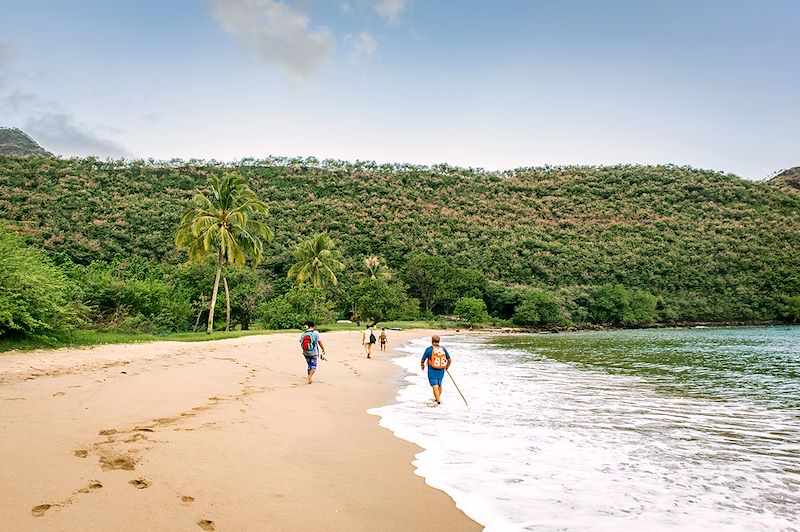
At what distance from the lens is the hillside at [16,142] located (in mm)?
157750

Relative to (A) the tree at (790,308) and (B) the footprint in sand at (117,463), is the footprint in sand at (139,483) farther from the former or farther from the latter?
(A) the tree at (790,308)

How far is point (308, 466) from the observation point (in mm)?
5273

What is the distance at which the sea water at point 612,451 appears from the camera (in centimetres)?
448

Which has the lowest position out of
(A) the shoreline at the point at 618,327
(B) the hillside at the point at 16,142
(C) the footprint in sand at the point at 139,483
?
(A) the shoreline at the point at 618,327

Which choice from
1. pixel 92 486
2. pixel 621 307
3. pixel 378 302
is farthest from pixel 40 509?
pixel 621 307

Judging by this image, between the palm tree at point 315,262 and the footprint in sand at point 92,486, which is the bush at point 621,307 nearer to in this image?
the palm tree at point 315,262

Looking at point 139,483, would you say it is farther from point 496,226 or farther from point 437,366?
point 496,226

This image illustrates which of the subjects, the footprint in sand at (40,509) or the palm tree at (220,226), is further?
the palm tree at (220,226)

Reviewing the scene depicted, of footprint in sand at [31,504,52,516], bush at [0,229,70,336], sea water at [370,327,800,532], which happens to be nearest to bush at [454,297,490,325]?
sea water at [370,327,800,532]

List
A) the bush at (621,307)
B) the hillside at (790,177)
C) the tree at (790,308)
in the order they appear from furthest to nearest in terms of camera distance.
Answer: the hillside at (790,177)
the tree at (790,308)
the bush at (621,307)

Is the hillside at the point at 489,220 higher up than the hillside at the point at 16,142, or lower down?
lower down

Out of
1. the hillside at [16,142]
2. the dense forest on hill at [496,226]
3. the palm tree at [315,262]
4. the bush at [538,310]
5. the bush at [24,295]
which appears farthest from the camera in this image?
the hillside at [16,142]

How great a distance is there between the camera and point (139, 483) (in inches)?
164

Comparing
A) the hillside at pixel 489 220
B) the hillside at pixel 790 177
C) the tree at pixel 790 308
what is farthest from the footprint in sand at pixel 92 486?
the hillside at pixel 790 177
